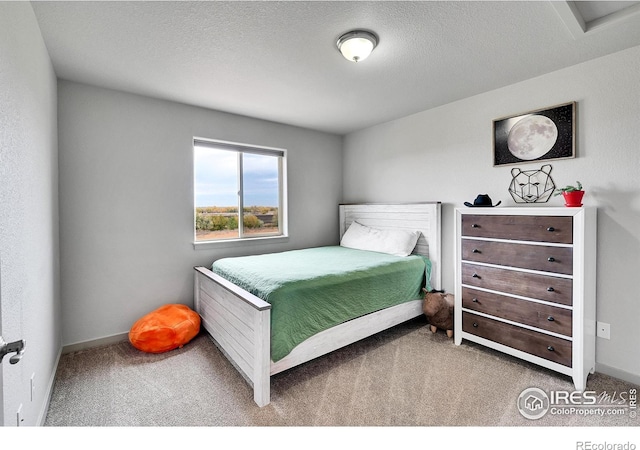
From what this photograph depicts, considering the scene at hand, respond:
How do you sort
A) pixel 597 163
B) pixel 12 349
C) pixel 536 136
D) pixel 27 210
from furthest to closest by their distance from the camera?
pixel 536 136, pixel 597 163, pixel 27 210, pixel 12 349

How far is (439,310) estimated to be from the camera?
2.82 metres

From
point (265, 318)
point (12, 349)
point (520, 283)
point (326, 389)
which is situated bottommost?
point (326, 389)

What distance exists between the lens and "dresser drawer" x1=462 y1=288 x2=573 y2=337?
2072 mm

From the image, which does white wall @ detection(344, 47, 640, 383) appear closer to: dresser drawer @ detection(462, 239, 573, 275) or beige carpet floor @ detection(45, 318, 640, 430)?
dresser drawer @ detection(462, 239, 573, 275)

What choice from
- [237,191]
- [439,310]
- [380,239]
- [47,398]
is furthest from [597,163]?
[47,398]

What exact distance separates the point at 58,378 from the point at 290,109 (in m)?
3.07

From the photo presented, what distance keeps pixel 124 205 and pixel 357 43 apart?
2454 mm

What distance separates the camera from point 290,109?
3.23 meters

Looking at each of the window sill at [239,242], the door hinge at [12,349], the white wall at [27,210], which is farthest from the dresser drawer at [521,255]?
the white wall at [27,210]

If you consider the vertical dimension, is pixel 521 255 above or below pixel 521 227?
below

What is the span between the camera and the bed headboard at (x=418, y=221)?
3191 mm

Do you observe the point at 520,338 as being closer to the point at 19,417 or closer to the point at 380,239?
the point at 380,239
